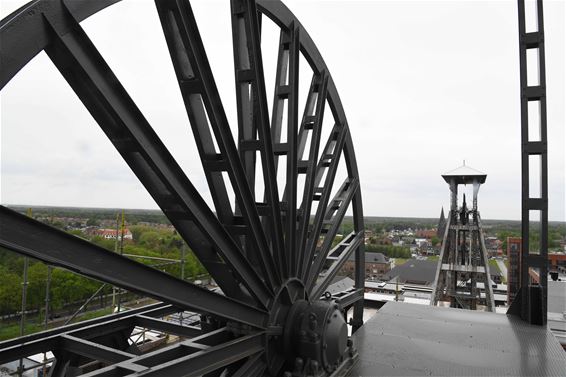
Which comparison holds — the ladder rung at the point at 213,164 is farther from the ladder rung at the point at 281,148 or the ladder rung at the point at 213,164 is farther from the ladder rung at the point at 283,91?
the ladder rung at the point at 283,91

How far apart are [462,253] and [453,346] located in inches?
512

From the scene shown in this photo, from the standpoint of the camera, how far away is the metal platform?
4109 millimetres

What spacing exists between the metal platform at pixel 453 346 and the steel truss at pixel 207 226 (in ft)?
2.08

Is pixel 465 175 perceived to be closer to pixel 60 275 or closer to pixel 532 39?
pixel 532 39

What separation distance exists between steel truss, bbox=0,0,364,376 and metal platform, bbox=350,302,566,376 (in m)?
0.64

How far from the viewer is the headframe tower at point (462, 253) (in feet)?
49.1

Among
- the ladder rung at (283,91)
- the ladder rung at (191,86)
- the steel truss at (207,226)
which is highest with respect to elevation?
the ladder rung at (283,91)

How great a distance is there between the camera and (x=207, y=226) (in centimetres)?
275

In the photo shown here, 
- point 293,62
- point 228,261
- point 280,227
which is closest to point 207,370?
point 228,261

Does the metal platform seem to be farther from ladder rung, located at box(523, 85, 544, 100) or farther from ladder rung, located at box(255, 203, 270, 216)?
ladder rung, located at box(523, 85, 544, 100)

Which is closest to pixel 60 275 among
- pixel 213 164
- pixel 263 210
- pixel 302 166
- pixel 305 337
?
pixel 302 166

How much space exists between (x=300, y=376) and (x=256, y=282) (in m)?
0.99

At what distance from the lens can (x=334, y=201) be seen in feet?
19.5

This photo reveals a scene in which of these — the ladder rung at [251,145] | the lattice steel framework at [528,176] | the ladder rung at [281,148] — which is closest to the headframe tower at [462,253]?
the lattice steel framework at [528,176]
